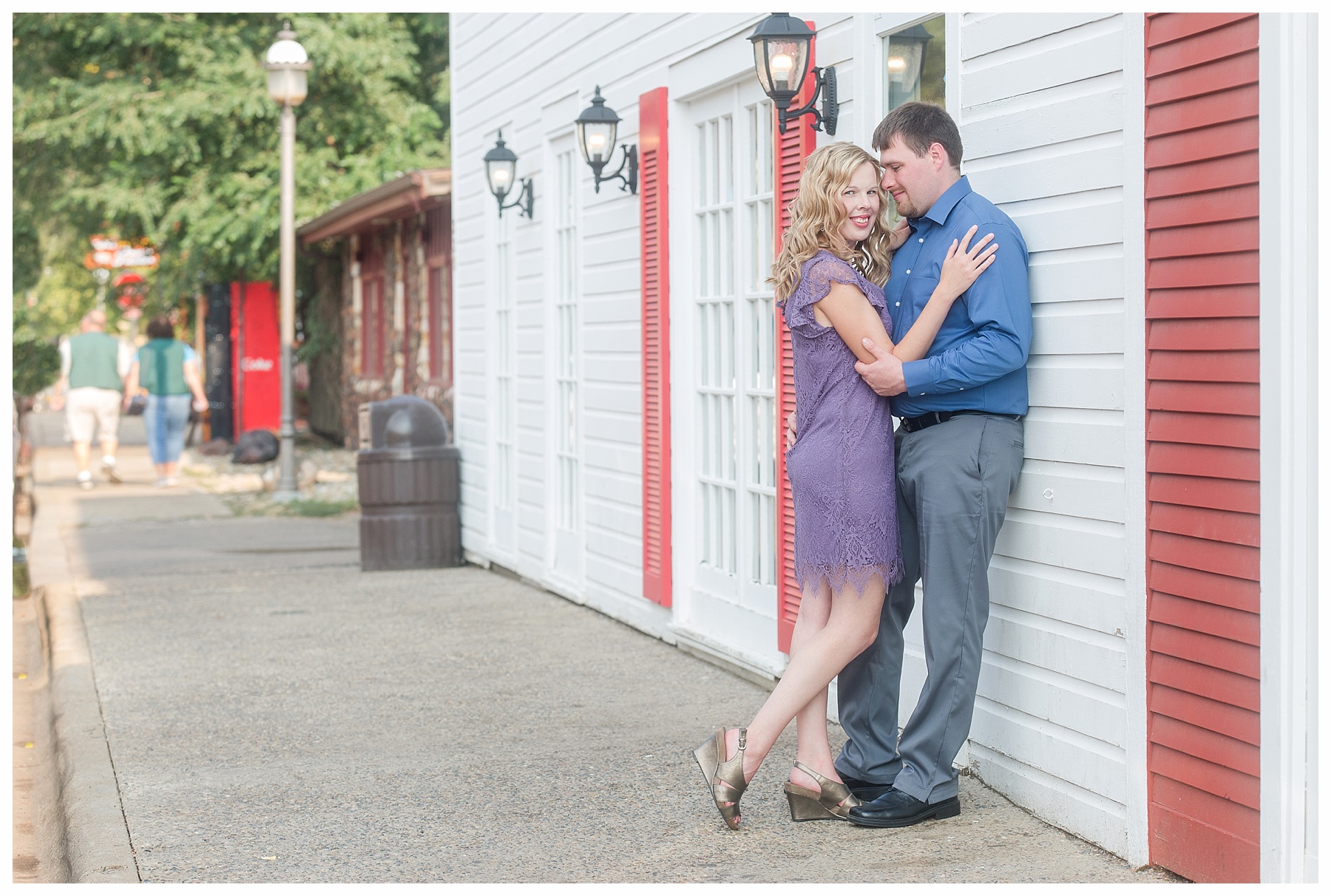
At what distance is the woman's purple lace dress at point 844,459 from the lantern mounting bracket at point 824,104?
1393mm

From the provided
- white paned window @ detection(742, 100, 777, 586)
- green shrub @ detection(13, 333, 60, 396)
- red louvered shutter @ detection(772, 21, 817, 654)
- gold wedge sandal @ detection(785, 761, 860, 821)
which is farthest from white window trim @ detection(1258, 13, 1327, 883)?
green shrub @ detection(13, 333, 60, 396)

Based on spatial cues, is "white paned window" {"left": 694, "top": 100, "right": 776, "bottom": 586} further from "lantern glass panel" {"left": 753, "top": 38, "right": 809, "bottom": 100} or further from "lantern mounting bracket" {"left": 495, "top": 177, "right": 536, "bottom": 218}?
"lantern mounting bracket" {"left": 495, "top": 177, "right": 536, "bottom": 218}

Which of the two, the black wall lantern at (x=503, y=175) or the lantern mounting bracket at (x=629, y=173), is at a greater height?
the black wall lantern at (x=503, y=175)

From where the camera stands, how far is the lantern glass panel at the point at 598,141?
735 centimetres

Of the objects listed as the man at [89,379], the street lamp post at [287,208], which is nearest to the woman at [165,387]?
the man at [89,379]

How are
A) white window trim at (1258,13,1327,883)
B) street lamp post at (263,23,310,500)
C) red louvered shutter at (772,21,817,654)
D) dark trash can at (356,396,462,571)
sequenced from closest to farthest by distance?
white window trim at (1258,13,1327,883) → red louvered shutter at (772,21,817,654) → dark trash can at (356,396,462,571) → street lamp post at (263,23,310,500)

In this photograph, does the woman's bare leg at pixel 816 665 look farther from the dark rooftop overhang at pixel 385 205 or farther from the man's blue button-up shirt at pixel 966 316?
the dark rooftop overhang at pixel 385 205

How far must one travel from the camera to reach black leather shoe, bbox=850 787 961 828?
4.16 meters

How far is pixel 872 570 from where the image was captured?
4129mm

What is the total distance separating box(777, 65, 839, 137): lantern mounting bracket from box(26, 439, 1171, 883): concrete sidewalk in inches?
81.6

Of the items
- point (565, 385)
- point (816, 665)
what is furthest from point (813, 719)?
point (565, 385)

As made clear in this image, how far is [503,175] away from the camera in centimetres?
894

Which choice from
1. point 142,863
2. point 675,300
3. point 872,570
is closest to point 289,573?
point 675,300

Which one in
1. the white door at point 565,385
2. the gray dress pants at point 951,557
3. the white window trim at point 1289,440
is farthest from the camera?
the white door at point 565,385
